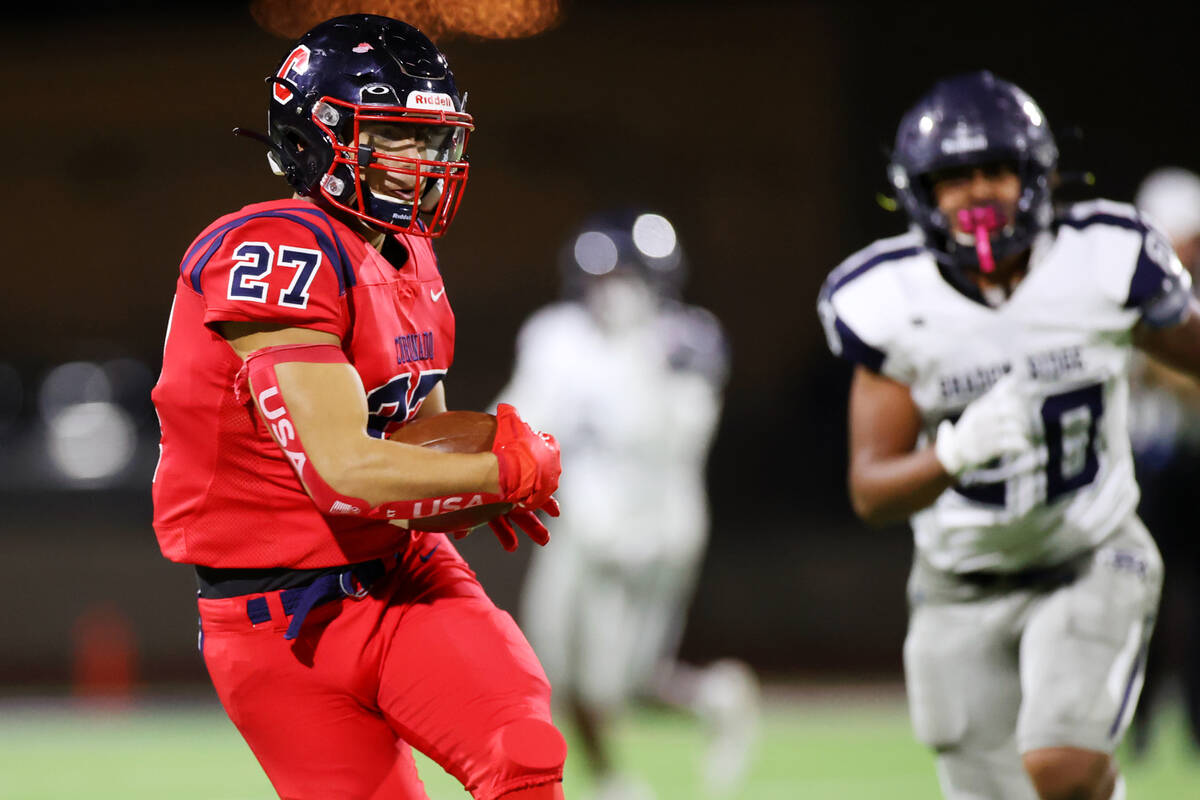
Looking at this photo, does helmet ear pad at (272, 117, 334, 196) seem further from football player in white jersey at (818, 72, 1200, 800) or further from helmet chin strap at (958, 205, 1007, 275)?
helmet chin strap at (958, 205, 1007, 275)

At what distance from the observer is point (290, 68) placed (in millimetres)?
2787

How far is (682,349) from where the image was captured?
6.81 m

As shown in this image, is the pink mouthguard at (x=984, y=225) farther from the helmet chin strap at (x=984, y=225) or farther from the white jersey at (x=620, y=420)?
the white jersey at (x=620, y=420)

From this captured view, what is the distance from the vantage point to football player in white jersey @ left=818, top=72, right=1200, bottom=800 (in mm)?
3287

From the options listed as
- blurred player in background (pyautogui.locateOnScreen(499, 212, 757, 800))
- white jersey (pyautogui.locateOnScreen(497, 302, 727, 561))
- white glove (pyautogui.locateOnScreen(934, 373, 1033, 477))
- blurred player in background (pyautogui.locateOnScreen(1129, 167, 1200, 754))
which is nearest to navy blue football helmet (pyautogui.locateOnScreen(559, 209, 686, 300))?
blurred player in background (pyautogui.locateOnScreen(499, 212, 757, 800))

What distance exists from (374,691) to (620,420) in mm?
4047

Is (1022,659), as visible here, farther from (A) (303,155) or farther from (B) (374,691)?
(A) (303,155)

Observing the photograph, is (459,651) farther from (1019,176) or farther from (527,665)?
(1019,176)

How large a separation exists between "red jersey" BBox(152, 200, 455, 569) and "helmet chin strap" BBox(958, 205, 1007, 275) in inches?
48.0

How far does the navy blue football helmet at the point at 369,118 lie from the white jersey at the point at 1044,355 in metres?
1.03

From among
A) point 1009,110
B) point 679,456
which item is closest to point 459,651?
point 1009,110

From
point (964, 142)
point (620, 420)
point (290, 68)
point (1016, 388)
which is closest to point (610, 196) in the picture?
point (620, 420)

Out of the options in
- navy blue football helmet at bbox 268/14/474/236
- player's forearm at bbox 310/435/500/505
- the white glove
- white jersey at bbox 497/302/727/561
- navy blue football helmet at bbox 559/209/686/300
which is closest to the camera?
player's forearm at bbox 310/435/500/505

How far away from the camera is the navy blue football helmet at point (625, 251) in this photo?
6.64 m
